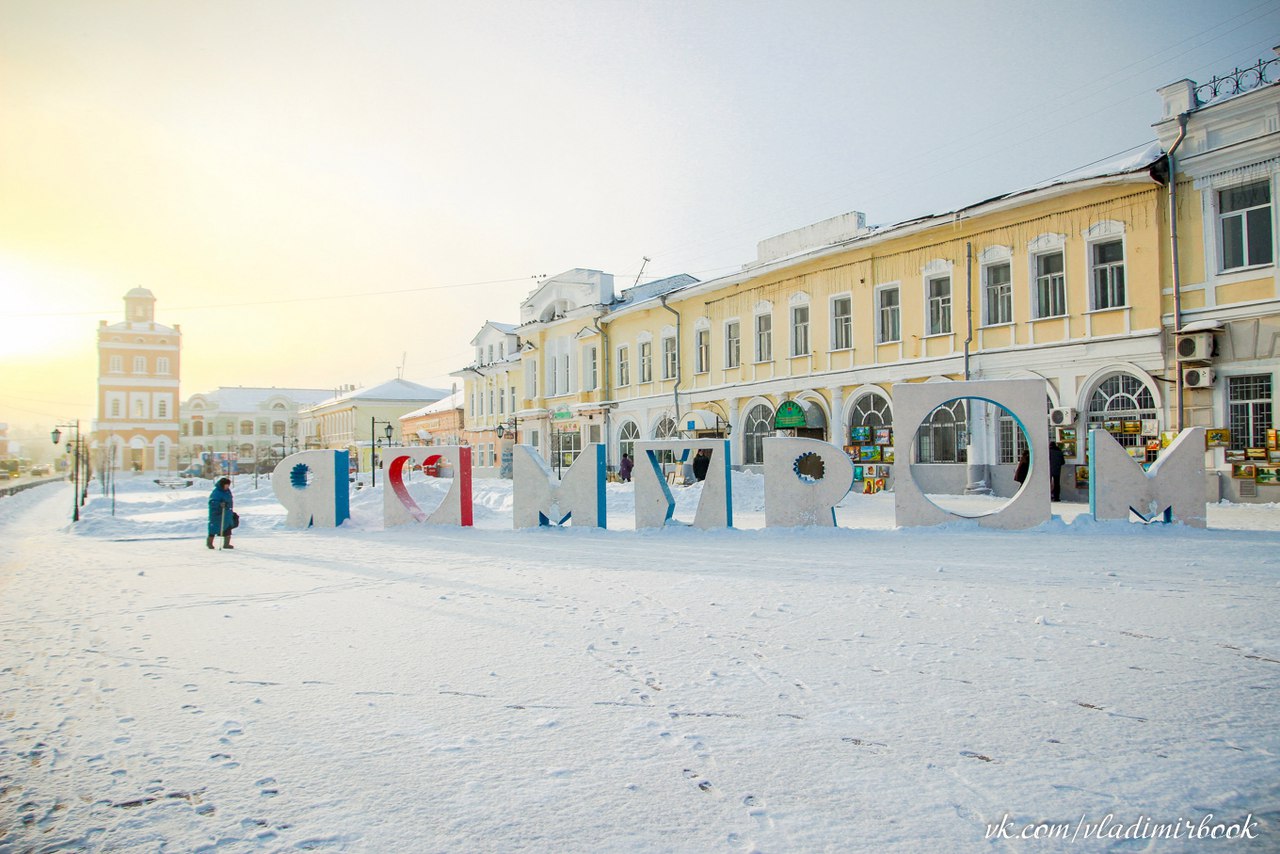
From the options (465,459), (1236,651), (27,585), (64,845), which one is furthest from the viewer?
(465,459)

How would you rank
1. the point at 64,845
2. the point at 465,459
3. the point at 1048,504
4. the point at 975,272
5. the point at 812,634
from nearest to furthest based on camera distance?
the point at 64,845 → the point at 812,634 → the point at 1048,504 → the point at 465,459 → the point at 975,272

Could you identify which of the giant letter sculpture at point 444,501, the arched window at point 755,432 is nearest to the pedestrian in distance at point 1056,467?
the arched window at point 755,432

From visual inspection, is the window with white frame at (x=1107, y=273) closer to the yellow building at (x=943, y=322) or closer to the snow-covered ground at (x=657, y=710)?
the yellow building at (x=943, y=322)

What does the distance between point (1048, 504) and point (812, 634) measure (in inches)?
311

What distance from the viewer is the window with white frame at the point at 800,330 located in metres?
25.2

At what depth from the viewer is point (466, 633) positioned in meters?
5.91

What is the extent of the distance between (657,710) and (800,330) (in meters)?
22.5

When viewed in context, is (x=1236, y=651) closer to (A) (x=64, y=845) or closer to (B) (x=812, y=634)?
(B) (x=812, y=634)

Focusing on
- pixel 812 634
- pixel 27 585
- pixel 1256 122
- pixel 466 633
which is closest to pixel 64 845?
pixel 466 633

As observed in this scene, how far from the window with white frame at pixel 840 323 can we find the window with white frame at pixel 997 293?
4428 mm

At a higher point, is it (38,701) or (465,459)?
(465,459)

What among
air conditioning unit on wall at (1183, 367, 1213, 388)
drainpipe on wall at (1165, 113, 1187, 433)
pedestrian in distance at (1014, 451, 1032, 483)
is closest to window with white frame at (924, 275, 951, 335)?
pedestrian in distance at (1014, 451, 1032, 483)

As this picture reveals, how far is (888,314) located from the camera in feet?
74.0

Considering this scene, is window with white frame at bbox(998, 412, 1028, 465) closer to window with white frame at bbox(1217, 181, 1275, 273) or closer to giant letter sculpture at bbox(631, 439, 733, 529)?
window with white frame at bbox(1217, 181, 1275, 273)
